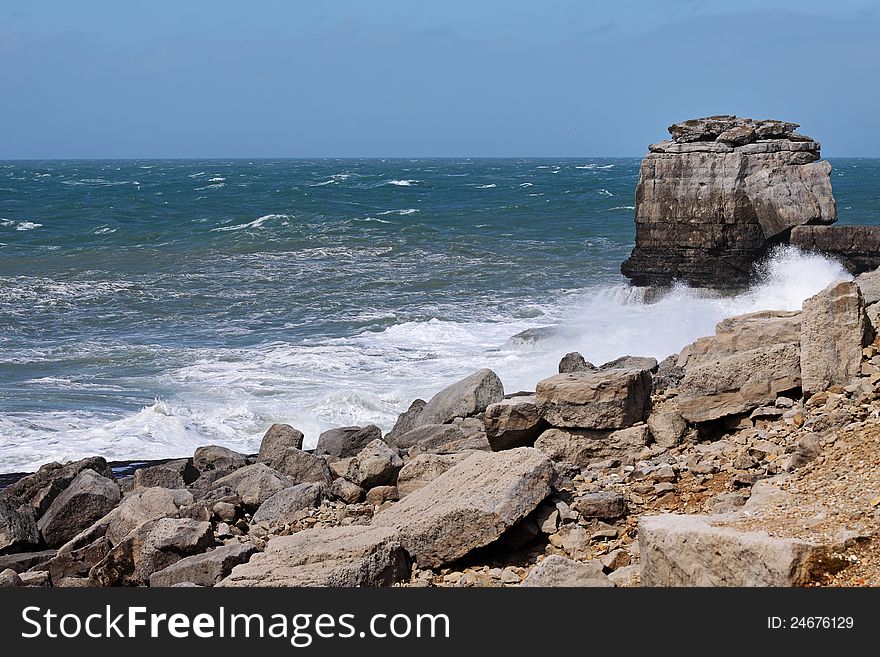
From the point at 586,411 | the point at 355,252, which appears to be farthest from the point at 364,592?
the point at 355,252

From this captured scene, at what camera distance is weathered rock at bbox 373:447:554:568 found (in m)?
6.74

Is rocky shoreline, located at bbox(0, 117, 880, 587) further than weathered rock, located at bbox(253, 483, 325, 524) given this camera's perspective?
No

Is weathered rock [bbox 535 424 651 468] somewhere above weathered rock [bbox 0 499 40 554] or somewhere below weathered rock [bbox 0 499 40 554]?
above

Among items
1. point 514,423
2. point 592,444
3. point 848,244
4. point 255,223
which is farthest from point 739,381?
point 255,223

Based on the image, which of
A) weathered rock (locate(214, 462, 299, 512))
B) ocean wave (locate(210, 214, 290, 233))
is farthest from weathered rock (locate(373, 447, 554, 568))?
ocean wave (locate(210, 214, 290, 233))

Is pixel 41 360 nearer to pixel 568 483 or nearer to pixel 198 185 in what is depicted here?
pixel 568 483

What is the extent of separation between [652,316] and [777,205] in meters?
3.83

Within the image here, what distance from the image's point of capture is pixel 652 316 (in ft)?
70.2

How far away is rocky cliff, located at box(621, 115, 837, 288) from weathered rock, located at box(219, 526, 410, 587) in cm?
1761

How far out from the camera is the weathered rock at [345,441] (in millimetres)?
11242

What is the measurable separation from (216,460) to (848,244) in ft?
50.9

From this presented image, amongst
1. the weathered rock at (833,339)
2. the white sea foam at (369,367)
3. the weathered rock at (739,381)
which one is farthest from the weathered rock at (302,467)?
the weathered rock at (833,339)

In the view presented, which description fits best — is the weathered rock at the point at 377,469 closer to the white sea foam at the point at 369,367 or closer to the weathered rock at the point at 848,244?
the white sea foam at the point at 369,367

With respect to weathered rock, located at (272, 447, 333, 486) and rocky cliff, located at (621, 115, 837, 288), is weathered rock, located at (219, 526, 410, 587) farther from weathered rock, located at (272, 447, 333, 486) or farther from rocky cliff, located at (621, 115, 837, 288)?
rocky cliff, located at (621, 115, 837, 288)
